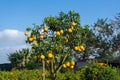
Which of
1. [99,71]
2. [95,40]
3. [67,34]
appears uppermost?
[95,40]

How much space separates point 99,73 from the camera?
1662 cm

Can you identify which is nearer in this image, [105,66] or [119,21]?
[105,66]

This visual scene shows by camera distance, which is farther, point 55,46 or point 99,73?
point 99,73

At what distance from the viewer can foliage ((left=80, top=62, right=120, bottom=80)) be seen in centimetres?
1638

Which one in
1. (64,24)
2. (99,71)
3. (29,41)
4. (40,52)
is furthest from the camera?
(99,71)

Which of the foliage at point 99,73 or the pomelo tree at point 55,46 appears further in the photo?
the foliage at point 99,73

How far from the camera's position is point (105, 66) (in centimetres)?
1702

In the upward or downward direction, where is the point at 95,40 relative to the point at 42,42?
upward

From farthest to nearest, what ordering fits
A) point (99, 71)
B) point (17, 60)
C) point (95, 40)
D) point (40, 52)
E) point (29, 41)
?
point (95, 40), point (17, 60), point (99, 71), point (40, 52), point (29, 41)

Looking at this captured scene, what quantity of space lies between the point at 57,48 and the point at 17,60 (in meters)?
41.9

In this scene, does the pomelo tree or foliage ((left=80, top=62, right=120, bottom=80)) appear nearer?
the pomelo tree

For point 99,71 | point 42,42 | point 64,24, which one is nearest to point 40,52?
point 42,42

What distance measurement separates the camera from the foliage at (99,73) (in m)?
16.4

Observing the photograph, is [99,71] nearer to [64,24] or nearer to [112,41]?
[64,24]
